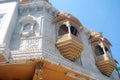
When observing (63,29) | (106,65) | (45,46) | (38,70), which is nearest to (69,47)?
(45,46)

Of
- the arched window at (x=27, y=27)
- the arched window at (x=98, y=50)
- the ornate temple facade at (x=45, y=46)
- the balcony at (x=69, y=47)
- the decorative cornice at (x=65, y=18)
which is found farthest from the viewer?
the arched window at (x=98, y=50)

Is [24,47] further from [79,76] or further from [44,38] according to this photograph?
[79,76]

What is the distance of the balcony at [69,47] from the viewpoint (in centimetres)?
1091

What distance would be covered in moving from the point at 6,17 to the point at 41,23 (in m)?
2.28

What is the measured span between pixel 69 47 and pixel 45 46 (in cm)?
158

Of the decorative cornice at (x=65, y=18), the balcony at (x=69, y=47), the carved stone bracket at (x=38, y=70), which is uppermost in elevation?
the decorative cornice at (x=65, y=18)

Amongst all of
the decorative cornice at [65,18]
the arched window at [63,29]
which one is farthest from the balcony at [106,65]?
the decorative cornice at [65,18]

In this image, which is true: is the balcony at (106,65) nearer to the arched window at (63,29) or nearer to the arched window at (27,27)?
the arched window at (63,29)

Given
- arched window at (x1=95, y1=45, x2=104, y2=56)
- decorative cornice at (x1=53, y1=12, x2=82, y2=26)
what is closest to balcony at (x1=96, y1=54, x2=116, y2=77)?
arched window at (x1=95, y1=45, x2=104, y2=56)

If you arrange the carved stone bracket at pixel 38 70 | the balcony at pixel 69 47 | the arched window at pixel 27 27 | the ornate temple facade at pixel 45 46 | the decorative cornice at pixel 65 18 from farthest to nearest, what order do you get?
the decorative cornice at pixel 65 18 < the arched window at pixel 27 27 < the balcony at pixel 69 47 < the ornate temple facade at pixel 45 46 < the carved stone bracket at pixel 38 70

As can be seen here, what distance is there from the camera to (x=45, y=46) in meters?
10.3

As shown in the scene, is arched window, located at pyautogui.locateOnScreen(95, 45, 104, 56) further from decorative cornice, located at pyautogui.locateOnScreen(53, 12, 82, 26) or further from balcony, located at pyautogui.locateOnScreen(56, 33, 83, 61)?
balcony, located at pyautogui.locateOnScreen(56, 33, 83, 61)

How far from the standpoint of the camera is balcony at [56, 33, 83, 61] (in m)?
10.9

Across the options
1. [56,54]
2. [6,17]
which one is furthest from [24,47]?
[6,17]
